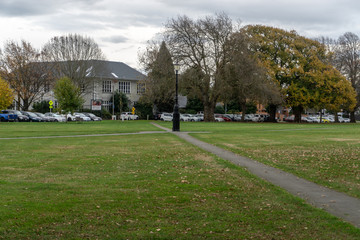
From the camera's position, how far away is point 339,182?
973 centimetres

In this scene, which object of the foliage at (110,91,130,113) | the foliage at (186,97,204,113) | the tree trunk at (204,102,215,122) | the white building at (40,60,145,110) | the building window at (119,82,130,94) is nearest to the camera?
the tree trunk at (204,102,215,122)

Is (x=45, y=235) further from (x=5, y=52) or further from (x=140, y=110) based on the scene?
(x=140, y=110)

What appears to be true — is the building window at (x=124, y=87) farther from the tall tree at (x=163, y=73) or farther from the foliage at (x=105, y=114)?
the tall tree at (x=163, y=73)

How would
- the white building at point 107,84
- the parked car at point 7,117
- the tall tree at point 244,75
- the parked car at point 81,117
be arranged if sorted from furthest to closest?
the white building at point 107,84
the parked car at point 81,117
the parked car at point 7,117
the tall tree at point 244,75

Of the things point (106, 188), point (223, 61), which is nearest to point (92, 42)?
point (223, 61)

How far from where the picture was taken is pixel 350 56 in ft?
234

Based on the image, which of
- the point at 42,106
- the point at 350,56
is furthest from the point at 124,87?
the point at 350,56

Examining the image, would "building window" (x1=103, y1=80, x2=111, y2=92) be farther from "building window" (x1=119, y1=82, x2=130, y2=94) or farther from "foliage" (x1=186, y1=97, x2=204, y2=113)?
"foliage" (x1=186, y1=97, x2=204, y2=113)

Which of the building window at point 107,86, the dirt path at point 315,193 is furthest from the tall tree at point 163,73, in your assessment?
the dirt path at point 315,193

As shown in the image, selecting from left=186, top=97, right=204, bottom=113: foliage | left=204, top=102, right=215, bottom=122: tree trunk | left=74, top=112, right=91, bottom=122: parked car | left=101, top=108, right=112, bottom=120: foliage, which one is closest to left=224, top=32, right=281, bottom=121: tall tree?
left=204, top=102, right=215, bottom=122: tree trunk

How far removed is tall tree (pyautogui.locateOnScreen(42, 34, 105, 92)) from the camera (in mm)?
65062

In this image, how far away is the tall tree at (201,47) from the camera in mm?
56219

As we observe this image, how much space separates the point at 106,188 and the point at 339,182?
5.57 metres

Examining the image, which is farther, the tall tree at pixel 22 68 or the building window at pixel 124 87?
the building window at pixel 124 87
